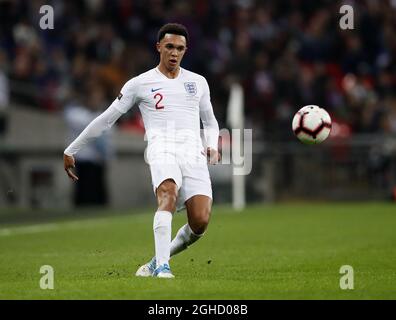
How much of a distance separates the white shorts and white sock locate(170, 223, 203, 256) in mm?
292

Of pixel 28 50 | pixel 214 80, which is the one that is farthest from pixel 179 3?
pixel 28 50

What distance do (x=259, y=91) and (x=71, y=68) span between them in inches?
168

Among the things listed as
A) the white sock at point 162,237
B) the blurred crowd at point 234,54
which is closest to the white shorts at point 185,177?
the white sock at point 162,237

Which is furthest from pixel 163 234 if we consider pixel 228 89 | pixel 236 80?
pixel 228 89

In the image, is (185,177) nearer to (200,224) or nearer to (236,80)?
(200,224)

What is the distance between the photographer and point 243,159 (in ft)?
76.9

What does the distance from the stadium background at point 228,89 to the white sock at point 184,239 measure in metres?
8.89

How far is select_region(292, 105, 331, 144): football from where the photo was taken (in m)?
11.1

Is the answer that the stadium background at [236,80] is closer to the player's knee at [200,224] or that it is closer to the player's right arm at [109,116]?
the player's right arm at [109,116]

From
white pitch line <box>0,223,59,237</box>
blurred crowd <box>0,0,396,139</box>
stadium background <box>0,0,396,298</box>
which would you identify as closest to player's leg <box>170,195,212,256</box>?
white pitch line <box>0,223,59,237</box>

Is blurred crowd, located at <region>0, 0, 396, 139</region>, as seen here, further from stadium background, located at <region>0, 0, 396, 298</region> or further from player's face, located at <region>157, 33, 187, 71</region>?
player's face, located at <region>157, 33, 187, 71</region>
